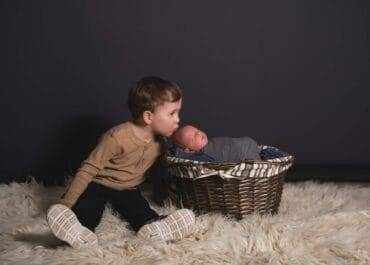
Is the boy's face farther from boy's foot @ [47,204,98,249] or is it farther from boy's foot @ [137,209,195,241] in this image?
boy's foot @ [47,204,98,249]

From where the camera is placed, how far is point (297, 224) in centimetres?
132

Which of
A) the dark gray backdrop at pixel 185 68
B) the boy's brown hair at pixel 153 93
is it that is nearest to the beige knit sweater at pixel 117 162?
the boy's brown hair at pixel 153 93

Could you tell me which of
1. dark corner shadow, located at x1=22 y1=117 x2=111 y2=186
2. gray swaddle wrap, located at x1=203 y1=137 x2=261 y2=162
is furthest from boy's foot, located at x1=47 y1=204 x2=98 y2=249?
dark corner shadow, located at x1=22 y1=117 x2=111 y2=186

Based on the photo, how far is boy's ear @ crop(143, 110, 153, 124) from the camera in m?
1.44

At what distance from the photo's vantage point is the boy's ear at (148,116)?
144cm

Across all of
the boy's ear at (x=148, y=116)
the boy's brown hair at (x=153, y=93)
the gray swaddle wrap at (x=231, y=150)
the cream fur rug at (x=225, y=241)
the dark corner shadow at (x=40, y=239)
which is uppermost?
the boy's brown hair at (x=153, y=93)

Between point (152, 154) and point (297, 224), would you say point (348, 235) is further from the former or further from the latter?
point (152, 154)

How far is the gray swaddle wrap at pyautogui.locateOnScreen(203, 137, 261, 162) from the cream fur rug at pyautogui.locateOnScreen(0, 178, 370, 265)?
7.9 inches

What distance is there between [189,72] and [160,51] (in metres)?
0.15

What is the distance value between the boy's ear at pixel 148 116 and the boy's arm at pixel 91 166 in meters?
0.12

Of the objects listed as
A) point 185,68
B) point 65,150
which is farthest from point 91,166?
point 185,68

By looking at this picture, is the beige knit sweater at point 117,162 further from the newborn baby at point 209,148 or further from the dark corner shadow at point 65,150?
the dark corner shadow at point 65,150

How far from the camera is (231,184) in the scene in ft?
4.55

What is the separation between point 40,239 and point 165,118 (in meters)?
0.52
